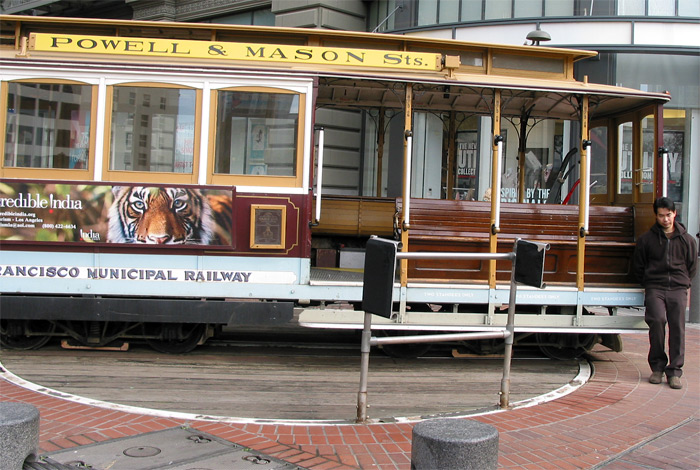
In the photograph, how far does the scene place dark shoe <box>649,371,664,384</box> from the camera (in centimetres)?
691

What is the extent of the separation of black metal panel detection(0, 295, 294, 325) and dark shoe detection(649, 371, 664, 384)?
3.85m

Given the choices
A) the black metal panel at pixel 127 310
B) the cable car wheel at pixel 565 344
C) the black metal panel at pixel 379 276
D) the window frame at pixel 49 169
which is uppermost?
the window frame at pixel 49 169

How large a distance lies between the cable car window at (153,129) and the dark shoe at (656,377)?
5.32 m

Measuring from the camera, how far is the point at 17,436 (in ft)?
11.7

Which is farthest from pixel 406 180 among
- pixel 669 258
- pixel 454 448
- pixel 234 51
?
pixel 454 448

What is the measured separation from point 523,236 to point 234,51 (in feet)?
12.8

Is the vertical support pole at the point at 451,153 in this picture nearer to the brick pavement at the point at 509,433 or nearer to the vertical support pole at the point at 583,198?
the vertical support pole at the point at 583,198

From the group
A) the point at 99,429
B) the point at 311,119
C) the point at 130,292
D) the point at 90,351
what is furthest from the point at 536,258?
the point at 90,351

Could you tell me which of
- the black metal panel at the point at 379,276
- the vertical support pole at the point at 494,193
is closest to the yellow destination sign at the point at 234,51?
the vertical support pole at the point at 494,193

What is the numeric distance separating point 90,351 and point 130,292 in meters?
1.01

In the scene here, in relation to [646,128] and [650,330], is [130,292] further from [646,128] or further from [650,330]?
[646,128]

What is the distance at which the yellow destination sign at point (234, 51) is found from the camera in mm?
7199

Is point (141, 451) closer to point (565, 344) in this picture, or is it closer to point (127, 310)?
point (127, 310)

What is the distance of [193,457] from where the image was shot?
433 centimetres
